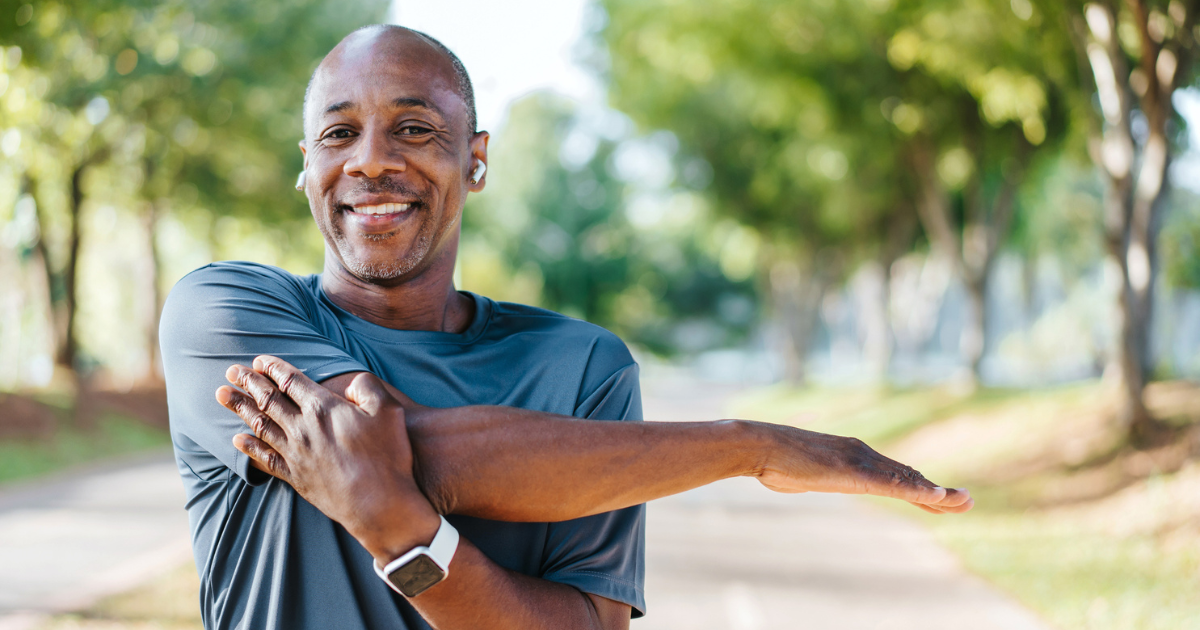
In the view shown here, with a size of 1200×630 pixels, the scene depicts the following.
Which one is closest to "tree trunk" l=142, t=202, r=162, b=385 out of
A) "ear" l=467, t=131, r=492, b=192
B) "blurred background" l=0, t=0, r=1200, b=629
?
"blurred background" l=0, t=0, r=1200, b=629

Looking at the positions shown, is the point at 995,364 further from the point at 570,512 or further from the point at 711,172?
the point at 570,512

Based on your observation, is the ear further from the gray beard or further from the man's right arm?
the man's right arm

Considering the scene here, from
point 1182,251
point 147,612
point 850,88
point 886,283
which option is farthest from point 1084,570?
point 1182,251

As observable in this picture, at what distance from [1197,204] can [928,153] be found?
32618 millimetres

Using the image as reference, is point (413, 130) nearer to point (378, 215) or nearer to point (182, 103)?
point (378, 215)

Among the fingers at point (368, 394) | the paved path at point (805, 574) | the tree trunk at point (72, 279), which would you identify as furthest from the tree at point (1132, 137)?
the tree trunk at point (72, 279)

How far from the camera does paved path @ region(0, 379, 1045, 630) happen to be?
7.71 meters

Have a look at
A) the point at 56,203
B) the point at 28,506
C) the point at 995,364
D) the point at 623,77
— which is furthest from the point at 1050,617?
the point at 995,364

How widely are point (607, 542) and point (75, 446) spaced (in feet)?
61.6

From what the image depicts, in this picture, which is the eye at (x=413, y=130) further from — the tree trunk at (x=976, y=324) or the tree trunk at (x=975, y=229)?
the tree trunk at (x=976, y=324)

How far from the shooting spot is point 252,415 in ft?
5.38

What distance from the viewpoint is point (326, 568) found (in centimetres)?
170

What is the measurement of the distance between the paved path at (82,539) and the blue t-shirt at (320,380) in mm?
6666

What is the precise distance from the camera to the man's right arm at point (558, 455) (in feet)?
5.32
